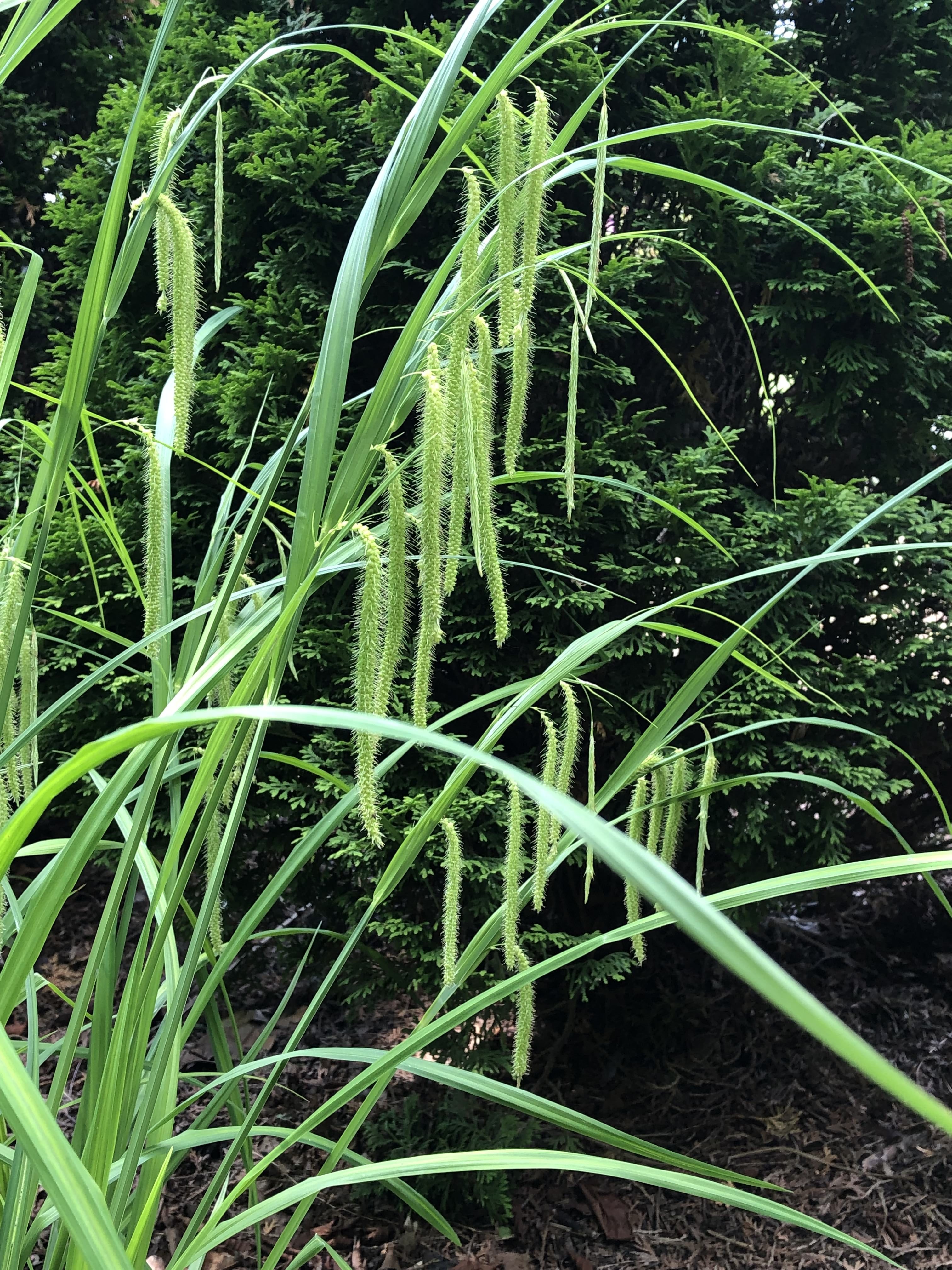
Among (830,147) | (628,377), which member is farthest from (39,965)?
(830,147)

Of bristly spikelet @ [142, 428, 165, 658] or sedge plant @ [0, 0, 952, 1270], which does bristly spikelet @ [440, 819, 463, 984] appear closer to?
sedge plant @ [0, 0, 952, 1270]

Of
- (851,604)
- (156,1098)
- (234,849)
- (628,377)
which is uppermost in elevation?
(628,377)

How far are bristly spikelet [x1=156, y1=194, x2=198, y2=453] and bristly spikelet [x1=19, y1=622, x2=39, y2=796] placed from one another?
38cm

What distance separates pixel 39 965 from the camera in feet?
9.89

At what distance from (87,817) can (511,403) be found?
1.68 ft

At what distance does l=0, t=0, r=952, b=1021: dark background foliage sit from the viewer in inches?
77.3

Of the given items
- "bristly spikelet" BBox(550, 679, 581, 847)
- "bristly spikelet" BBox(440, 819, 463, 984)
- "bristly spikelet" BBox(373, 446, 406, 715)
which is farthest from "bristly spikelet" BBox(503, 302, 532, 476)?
"bristly spikelet" BBox(440, 819, 463, 984)

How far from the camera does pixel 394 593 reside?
67cm

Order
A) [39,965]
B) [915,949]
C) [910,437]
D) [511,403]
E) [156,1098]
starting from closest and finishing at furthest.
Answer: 1. [511,403]
2. [156,1098]
3. [910,437]
4. [915,949]
5. [39,965]

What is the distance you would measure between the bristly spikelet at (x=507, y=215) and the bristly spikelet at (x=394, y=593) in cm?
16

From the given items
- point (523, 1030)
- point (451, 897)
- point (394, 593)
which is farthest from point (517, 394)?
point (523, 1030)

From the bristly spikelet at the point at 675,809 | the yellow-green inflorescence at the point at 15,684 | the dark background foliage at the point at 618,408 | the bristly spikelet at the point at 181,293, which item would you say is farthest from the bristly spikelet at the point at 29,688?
the dark background foliage at the point at 618,408

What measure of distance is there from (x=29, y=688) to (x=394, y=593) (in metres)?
0.55

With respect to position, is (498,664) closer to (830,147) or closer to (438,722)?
(438,722)
